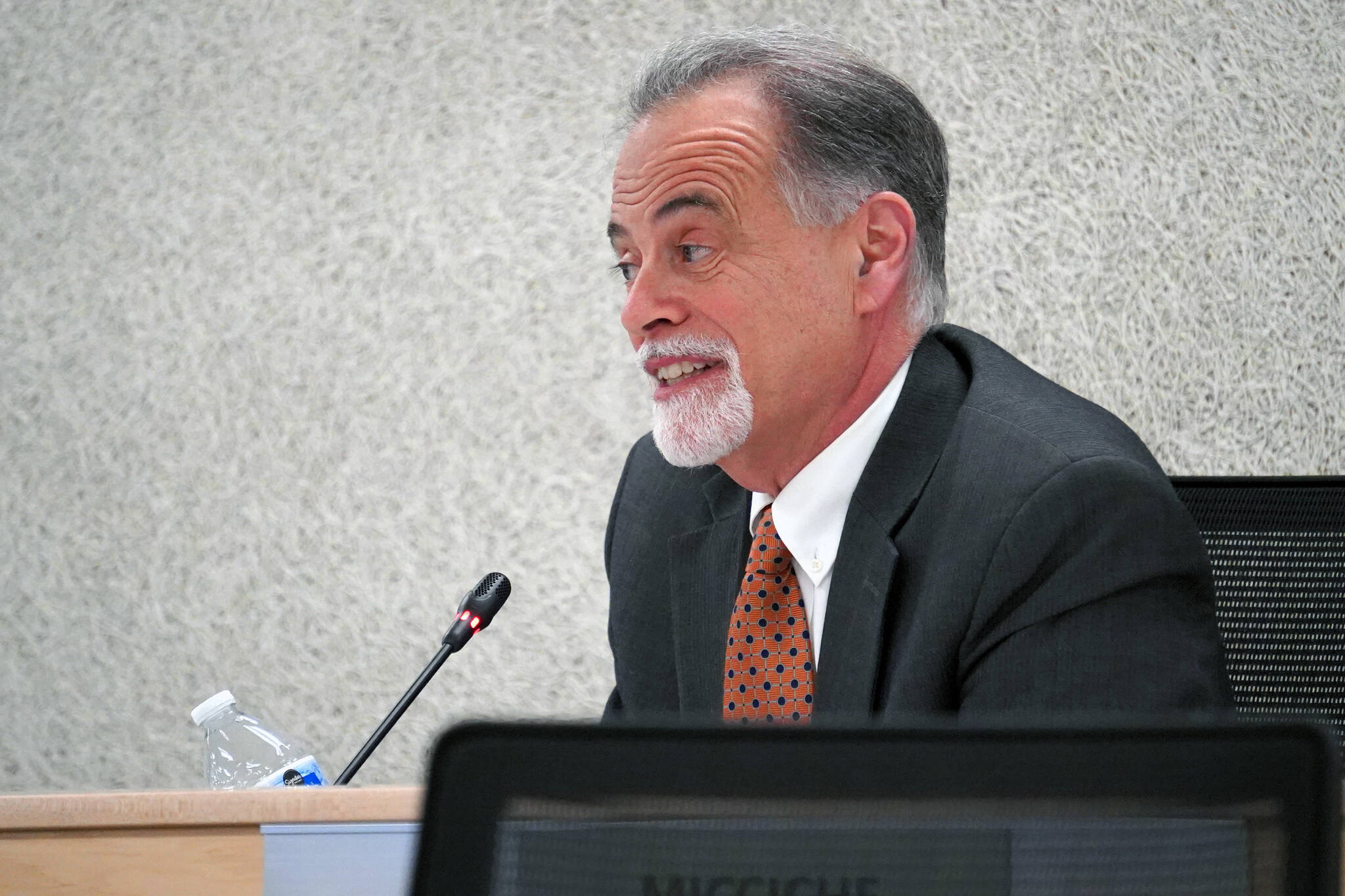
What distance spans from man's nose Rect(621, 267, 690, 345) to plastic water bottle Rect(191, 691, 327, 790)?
486 mm

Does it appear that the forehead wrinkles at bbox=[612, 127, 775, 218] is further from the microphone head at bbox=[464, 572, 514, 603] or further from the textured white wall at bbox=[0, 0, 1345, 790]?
the textured white wall at bbox=[0, 0, 1345, 790]

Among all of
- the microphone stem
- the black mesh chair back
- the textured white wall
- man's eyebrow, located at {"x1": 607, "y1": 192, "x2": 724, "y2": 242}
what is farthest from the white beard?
the textured white wall

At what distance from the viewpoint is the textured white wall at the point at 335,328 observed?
194cm

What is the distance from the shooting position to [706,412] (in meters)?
1.19

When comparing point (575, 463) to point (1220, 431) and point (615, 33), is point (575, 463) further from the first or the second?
point (1220, 431)

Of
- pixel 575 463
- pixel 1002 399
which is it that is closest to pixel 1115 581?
pixel 1002 399

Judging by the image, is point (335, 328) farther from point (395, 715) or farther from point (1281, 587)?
point (1281, 587)

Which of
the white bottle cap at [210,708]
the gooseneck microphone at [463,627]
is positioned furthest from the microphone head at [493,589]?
the white bottle cap at [210,708]

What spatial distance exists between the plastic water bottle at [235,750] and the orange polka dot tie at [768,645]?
366mm

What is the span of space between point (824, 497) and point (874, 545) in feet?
0.35

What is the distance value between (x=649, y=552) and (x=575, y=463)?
65cm

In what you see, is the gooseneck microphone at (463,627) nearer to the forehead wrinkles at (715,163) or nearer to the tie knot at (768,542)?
the tie knot at (768,542)

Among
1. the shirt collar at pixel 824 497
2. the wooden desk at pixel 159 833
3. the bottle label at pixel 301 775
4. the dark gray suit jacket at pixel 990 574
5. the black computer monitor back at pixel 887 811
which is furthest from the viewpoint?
the shirt collar at pixel 824 497

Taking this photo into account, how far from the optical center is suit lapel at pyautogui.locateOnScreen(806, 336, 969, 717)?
104 cm
